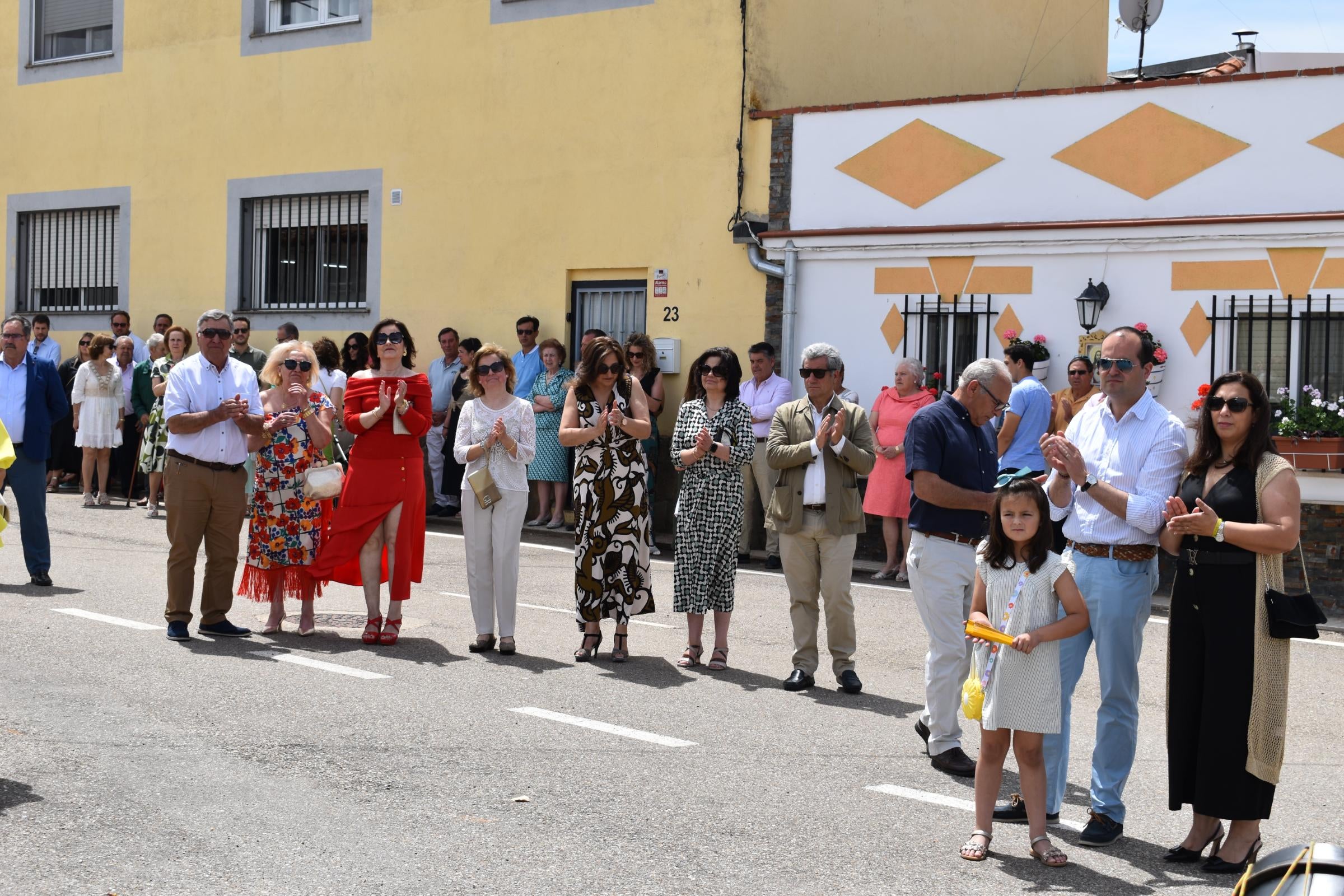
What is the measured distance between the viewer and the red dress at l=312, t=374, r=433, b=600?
31.5ft

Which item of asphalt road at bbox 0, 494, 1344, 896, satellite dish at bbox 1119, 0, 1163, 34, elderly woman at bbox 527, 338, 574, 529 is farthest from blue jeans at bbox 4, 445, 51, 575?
satellite dish at bbox 1119, 0, 1163, 34

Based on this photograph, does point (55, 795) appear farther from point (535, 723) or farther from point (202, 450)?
point (202, 450)

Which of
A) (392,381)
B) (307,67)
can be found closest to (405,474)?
(392,381)

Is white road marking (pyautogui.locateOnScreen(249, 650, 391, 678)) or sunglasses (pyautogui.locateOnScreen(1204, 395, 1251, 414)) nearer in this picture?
sunglasses (pyautogui.locateOnScreen(1204, 395, 1251, 414))

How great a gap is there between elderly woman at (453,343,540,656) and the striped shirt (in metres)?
4.18

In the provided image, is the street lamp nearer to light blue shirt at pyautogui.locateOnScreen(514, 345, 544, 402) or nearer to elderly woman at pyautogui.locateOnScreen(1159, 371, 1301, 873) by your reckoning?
light blue shirt at pyautogui.locateOnScreen(514, 345, 544, 402)

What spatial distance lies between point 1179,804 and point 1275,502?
1197 millimetres

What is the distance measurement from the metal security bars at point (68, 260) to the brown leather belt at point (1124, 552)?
1829 cm

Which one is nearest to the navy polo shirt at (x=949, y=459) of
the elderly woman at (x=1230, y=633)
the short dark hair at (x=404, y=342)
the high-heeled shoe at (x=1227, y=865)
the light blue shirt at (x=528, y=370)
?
the elderly woman at (x=1230, y=633)

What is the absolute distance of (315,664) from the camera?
884cm

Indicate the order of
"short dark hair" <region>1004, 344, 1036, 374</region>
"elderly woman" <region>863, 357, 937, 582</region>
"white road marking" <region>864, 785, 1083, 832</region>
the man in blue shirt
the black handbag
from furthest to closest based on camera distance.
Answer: "elderly woman" <region>863, 357, 937, 582</region> < "short dark hair" <region>1004, 344, 1036, 374</region> < the man in blue shirt < "white road marking" <region>864, 785, 1083, 832</region> < the black handbag

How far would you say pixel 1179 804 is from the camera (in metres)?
5.81

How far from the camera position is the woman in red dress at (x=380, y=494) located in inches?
378

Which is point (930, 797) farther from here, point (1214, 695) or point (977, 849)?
point (1214, 695)
